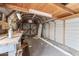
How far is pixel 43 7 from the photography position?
1343 millimetres

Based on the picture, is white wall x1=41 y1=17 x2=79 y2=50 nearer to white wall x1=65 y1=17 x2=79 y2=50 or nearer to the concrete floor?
white wall x1=65 y1=17 x2=79 y2=50

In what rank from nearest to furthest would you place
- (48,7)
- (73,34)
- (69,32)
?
(48,7) → (73,34) → (69,32)

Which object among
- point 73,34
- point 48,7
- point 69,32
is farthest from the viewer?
point 69,32

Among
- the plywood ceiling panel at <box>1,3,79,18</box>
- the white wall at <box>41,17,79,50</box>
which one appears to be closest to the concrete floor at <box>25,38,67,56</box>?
the white wall at <box>41,17,79,50</box>

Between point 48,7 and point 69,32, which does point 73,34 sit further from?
point 48,7

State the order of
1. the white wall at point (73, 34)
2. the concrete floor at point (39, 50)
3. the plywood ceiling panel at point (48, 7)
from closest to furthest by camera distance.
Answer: the plywood ceiling panel at point (48, 7) → the concrete floor at point (39, 50) → the white wall at point (73, 34)

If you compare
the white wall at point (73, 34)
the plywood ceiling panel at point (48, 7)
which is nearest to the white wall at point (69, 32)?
the white wall at point (73, 34)

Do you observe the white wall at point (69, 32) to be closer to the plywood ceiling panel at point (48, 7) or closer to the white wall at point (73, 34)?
the white wall at point (73, 34)

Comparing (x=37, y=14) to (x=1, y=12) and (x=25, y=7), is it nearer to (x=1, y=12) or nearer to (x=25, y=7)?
(x=25, y=7)

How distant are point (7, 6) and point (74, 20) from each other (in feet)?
3.26

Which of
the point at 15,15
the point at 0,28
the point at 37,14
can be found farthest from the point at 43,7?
the point at 0,28

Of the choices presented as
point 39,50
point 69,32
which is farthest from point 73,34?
point 39,50

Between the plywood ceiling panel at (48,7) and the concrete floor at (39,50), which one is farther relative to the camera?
the concrete floor at (39,50)

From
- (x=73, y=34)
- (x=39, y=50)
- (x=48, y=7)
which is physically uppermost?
(x=48, y=7)
